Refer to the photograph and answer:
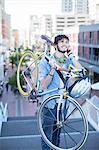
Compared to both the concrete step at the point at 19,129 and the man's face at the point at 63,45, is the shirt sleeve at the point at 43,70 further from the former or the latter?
the concrete step at the point at 19,129

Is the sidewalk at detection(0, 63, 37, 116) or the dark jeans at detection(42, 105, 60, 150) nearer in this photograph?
the dark jeans at detection(42, 105, 60, 150)

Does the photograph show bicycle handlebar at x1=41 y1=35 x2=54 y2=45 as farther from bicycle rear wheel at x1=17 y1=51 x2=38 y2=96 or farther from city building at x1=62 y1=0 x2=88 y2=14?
city building at x1=62 y1=0 x2=88 y2=14

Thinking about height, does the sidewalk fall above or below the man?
below

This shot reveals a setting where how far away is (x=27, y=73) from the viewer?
5.90 feet

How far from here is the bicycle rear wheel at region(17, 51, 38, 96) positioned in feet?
5.72

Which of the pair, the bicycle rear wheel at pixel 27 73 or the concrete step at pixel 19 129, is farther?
the concrete step at pixel 19 129

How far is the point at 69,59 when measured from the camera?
154 cm

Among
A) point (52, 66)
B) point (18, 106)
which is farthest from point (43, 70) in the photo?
point (18, 106)

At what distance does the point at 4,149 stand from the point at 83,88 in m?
1.14

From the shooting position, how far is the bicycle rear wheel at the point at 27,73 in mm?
1743

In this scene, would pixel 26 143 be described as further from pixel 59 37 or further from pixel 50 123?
pixel 59 37

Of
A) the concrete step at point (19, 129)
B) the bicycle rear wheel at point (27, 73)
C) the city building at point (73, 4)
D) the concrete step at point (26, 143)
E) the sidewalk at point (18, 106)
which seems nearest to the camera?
the bicycle rear wheel at point (27, 73)

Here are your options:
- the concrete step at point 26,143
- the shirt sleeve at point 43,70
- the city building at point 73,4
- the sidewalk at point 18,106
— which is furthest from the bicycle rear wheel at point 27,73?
the sidewalk at point 18,106

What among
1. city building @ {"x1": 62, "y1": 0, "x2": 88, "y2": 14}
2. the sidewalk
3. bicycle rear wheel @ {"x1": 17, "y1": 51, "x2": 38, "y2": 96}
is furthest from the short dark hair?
the sidewalk
